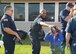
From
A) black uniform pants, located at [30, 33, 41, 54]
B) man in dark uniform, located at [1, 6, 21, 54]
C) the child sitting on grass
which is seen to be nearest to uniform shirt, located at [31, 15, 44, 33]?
black uniform pants, located at [30, 33, 41, 54]

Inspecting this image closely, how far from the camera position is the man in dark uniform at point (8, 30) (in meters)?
9.35

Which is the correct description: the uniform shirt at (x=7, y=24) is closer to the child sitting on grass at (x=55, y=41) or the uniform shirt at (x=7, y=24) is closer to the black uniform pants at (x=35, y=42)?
the child sitting on grass at (x=55, y=41)

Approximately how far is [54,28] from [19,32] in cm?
135

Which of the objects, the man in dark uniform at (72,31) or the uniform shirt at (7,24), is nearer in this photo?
the man in dark uniform at (72,31)

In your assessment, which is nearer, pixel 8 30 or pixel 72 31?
pixel 72 31

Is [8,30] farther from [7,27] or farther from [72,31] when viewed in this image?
[72,31]

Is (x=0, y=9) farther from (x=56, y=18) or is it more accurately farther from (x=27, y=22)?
(x=56, y=18)

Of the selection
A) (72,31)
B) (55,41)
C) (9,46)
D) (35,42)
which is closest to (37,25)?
(35,42)

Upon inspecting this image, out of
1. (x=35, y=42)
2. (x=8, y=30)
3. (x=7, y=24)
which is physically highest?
(x=7, y=24)

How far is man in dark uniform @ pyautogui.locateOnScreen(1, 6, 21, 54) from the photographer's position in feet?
30.7

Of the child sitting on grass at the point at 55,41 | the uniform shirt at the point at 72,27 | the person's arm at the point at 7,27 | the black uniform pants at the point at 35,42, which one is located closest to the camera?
the uniform shirt at the point at 72,27

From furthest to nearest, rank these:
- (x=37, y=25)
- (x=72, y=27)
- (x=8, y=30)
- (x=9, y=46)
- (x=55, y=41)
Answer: (x=37, y=25), (x=55, y=41), (x=9, y=46), (x=8, y=30), (x=72, y=27)

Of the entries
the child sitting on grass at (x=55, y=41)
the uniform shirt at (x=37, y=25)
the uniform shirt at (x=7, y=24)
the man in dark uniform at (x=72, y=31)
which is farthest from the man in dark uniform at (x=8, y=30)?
the man in dark uniform at (x=72, y=31)

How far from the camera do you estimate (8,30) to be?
367 inches
